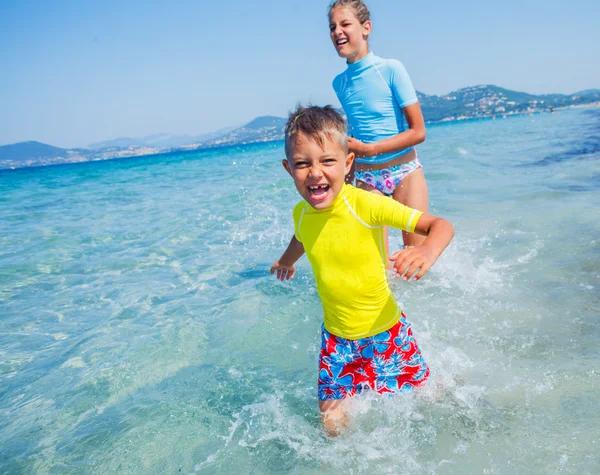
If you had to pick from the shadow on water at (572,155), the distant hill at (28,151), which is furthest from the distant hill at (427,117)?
the shadow on water at (572,155)

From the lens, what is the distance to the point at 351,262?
2168 millimetres

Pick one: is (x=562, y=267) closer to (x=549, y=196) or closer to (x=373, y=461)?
(x=373, y=461)

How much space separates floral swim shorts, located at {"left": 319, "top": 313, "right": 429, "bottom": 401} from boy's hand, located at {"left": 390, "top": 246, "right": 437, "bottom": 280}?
0.68 meters

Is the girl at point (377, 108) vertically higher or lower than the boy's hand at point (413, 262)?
higher

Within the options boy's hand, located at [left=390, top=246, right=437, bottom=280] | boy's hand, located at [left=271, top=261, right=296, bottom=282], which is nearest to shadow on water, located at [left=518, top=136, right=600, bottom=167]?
boy's hand, located at [left=271, top=261, right=296, bottom=282]

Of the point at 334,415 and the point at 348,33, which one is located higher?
the point at 348,33

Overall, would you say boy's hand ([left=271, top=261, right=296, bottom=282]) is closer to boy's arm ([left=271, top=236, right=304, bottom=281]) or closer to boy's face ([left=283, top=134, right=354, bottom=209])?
boy's arm ([left=271, top=236, right=304, bottom=281])

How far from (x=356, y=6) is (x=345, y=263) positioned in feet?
7.14

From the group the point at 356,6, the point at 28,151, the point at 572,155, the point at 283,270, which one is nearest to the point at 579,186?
the point at 572,155

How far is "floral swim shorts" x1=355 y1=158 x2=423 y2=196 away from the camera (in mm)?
3619

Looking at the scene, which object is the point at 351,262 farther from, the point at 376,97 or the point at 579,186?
the point at 579,186

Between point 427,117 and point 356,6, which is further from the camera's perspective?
point 427,117

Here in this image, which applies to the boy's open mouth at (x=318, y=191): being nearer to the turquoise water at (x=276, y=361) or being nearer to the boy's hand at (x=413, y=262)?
the boy's hand at (x=413, y=262)

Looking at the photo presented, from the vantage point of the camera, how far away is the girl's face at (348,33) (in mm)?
3262
